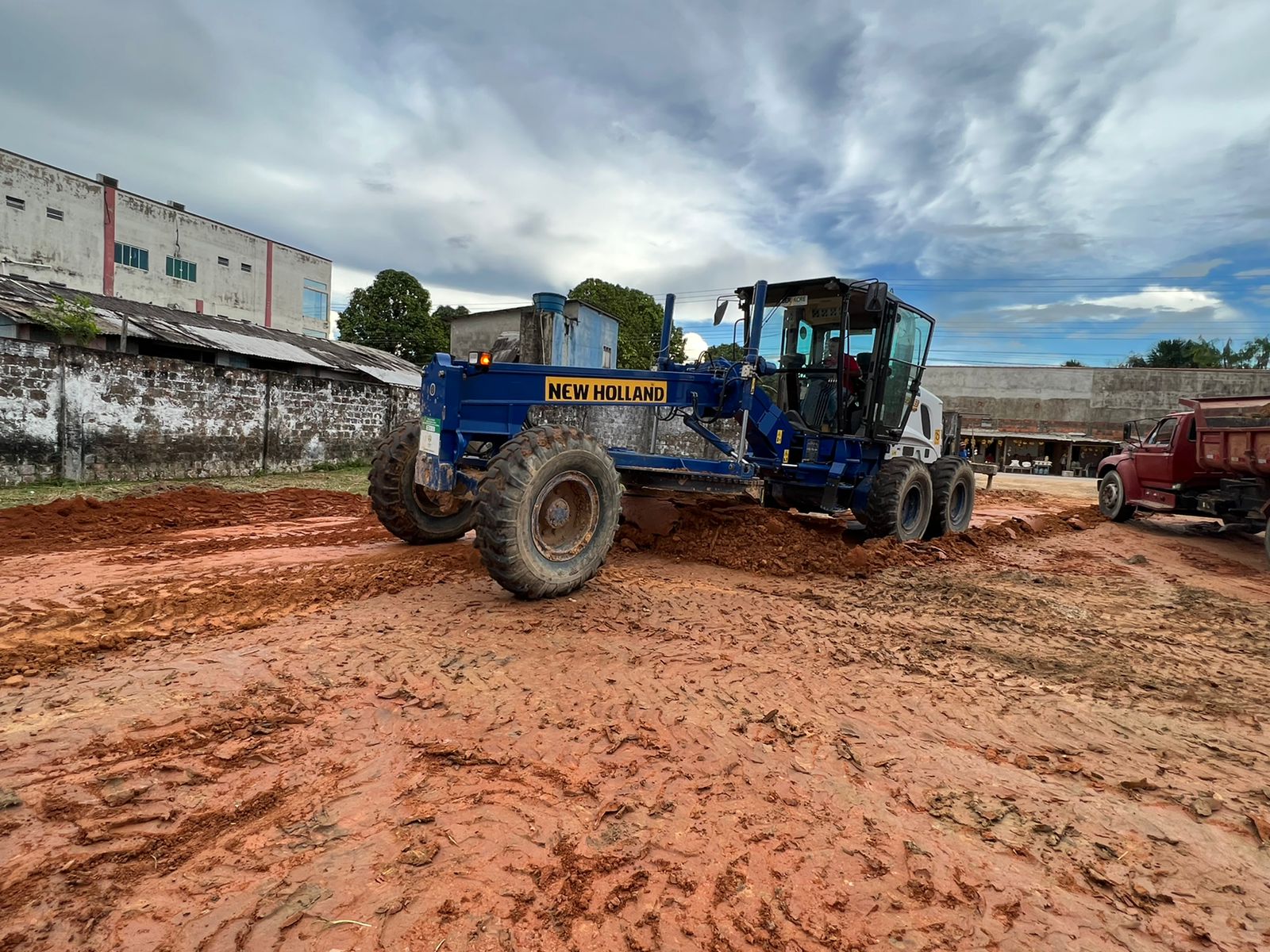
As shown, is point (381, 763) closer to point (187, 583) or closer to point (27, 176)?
point (187, 583)

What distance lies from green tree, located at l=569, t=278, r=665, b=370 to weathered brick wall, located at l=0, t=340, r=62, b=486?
24277 millimetres

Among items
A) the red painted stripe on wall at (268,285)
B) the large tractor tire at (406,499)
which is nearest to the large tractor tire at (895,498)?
the large tractor tire at (406,499)

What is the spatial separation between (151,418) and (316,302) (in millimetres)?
32126

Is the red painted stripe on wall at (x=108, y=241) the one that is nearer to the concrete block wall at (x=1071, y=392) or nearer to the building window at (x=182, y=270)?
the building window at (x=182, y=270)

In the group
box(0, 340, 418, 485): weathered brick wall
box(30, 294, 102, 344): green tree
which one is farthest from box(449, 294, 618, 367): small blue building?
box(30, 294, 102, 344): green tree

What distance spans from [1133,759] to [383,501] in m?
5.47

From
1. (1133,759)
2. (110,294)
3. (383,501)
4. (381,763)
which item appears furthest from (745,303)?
(110,294)

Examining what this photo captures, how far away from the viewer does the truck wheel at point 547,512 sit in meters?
4.45

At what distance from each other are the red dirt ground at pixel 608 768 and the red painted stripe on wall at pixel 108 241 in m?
32.1

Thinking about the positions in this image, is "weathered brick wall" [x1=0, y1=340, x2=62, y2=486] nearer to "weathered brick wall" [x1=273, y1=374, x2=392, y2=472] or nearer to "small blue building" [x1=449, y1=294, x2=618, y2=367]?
"weathered brick wall" [x1=273, y1=374, x2=392, y2=472]

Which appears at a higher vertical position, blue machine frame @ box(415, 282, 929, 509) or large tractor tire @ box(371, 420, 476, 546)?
blue machine frame @ box(415, 282, 929, 509)

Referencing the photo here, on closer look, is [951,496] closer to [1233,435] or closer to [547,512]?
[1233,435]

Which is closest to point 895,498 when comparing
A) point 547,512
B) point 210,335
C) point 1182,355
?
point 547,512

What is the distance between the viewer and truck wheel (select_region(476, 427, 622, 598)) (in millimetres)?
4449
